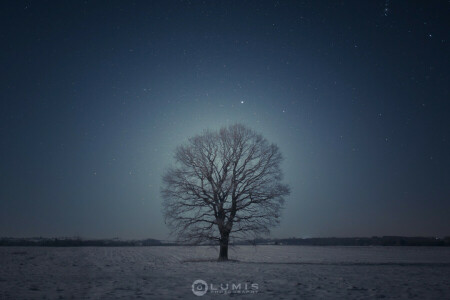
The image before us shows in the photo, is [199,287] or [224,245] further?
[224,245]

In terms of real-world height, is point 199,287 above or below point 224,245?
below

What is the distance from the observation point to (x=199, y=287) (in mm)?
11453

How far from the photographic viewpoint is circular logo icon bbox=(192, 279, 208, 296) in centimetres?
1042

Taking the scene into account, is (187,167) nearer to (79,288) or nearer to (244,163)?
(244,163)

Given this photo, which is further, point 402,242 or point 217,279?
point 402,242

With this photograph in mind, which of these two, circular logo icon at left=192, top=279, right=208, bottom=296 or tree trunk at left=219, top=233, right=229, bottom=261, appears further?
tree trunk at left=219, top=233, right=229, bottom=261

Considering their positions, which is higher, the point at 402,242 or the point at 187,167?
the point at 187,167

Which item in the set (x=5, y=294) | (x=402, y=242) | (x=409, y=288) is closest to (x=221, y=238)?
(x=409, y=288)

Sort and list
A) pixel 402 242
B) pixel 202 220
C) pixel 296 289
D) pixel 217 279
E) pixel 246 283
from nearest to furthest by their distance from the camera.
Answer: pixel 296 289, pixel 246 283, pixel 217 279, pixel 202 220, pixel 402 242

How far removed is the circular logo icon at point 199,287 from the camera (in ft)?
34.2

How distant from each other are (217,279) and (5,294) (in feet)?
25.6

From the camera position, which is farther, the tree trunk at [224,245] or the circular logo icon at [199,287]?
the tree trunk at [224,245]

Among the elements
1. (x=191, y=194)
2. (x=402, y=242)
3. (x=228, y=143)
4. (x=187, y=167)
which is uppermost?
(x=228, y=143)

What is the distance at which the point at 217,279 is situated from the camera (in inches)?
535
